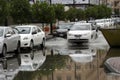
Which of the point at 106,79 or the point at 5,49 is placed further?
the point at 5,49

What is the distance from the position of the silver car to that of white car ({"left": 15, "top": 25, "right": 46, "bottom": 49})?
2112 millimetres

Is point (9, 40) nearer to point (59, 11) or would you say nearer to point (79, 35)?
point (79, 35)

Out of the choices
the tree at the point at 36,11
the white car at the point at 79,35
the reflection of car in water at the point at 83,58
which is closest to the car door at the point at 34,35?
the white car at the point at 79,35

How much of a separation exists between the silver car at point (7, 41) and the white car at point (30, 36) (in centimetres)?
211

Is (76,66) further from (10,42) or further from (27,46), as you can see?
(27,46)

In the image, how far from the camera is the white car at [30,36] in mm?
26469

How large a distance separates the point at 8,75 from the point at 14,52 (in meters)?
10.7

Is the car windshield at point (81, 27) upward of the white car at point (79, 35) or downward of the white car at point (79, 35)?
upward

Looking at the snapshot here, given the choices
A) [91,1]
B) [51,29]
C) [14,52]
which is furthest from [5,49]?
[91,1]

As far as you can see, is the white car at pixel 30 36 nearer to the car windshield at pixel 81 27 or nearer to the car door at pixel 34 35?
the car door at pixel 34 35

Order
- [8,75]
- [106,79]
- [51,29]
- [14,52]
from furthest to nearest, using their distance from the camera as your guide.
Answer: [51,29] → [14,52] → [8,75] → [106,79]

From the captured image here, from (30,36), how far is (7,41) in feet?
15.2

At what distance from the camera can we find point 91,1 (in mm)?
116688

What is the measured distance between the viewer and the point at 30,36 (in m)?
26.8
